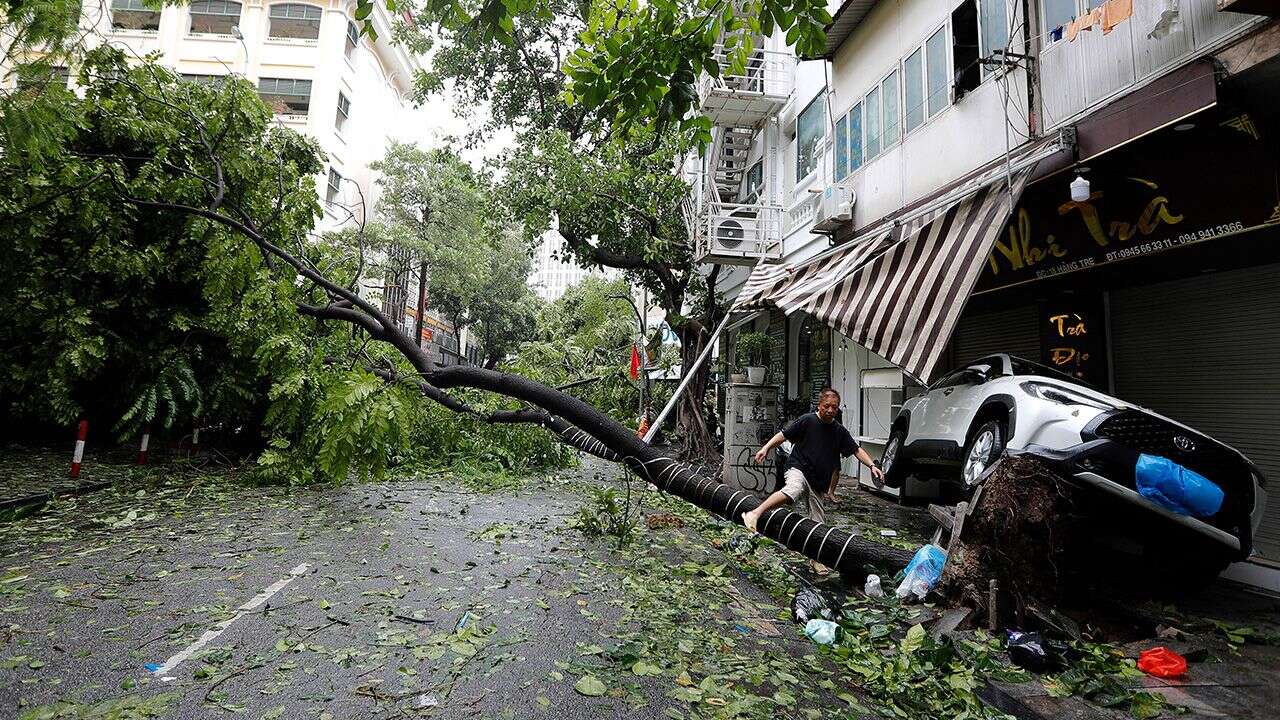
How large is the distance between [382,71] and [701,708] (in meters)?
40.3

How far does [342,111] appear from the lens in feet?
98.0

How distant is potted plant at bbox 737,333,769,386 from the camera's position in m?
15.6

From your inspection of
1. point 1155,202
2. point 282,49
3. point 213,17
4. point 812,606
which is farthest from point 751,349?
point 213,17

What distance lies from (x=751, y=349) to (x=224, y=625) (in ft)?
47.4

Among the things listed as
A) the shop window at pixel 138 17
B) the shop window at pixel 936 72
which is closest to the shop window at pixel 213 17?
the shop window at pixel 138 17

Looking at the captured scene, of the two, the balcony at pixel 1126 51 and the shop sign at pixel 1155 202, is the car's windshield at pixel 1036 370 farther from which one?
the balcony at pixel 1126 51

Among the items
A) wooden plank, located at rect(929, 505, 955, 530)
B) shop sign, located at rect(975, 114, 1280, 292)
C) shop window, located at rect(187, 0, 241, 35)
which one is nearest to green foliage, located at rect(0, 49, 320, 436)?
wooden plank, located at rect(929, 505, 955, 530)

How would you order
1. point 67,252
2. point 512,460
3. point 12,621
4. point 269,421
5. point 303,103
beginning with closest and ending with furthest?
point 12,621 < point 269,421 < point 67,252 < point 512,460 < point 303,103

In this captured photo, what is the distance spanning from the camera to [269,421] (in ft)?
30.0

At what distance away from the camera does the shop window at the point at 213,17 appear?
27.8m

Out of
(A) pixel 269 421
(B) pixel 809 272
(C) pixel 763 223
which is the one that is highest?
(C) pixel 763 223

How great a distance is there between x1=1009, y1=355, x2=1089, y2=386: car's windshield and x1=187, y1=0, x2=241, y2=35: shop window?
34.0m

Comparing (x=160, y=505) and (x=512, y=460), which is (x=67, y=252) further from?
(x=512, y=460)

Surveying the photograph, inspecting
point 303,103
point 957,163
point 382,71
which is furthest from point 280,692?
point 382,71
